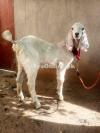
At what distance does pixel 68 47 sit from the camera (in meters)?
5.41

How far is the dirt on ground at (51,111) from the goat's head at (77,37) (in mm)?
1026

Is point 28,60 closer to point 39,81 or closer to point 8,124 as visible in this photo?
point 8,124

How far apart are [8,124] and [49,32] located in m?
2.35

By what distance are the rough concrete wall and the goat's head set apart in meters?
0.83

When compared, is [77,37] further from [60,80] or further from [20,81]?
[20,81]

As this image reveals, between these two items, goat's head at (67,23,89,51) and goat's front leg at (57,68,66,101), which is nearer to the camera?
goat's head at (67,23,89,51)

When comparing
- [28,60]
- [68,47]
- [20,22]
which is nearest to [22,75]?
[28,60]

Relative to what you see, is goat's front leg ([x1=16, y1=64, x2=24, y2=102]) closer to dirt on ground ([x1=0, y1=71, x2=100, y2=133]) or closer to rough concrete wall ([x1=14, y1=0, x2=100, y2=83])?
dirt on ground ([x1=0, y1=71, x2=100, y2=133])

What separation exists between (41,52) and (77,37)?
646 mm

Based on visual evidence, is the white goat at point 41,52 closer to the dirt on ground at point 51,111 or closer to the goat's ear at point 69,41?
the goat's ear at point 69,41

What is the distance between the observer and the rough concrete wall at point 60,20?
612cm

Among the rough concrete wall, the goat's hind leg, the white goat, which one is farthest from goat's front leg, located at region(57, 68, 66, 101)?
the rough concrete wall

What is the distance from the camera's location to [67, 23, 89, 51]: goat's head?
5215 millimetres

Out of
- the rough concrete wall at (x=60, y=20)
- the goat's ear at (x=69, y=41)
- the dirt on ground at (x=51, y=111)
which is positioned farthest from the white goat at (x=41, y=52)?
the rough concrete wall at (x=60, y=20)
